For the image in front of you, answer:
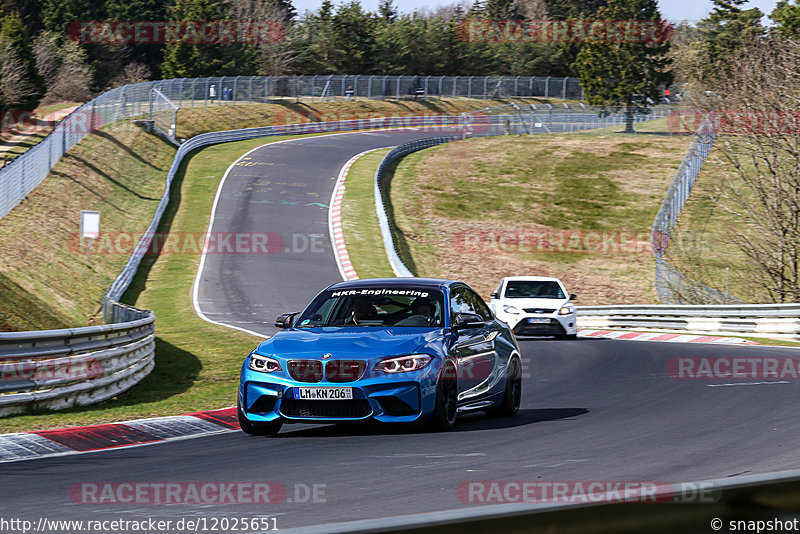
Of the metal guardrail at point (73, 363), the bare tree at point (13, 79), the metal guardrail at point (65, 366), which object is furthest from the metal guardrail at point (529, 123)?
the metal guardrail at point (65, 366)

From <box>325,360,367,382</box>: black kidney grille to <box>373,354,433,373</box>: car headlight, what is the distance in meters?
0.14

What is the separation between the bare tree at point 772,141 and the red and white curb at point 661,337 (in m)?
4.58

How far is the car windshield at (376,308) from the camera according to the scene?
34.6 ft

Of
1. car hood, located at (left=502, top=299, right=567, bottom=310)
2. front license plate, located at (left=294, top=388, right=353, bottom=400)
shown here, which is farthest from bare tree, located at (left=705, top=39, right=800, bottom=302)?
front license plate, located at (left=294, top=388, right=353, bottom=400)

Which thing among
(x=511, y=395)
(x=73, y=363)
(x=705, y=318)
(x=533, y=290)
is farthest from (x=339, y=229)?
(x=511, y=395)

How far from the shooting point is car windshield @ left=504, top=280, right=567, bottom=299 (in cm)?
2477

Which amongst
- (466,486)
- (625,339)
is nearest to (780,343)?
(625,339)

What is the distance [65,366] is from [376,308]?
4220 millimetres

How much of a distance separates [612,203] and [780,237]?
24.7m

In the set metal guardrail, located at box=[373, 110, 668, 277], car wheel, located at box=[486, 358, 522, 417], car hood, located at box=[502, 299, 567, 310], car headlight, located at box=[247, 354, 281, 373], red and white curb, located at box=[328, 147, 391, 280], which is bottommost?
red and white curb, located at box=[328, 147, 391, 280]

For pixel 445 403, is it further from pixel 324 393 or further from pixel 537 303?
pixel 537 303

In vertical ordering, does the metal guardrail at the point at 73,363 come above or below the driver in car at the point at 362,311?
below

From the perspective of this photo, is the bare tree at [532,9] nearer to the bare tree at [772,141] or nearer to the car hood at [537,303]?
the bare tree at [772,141]

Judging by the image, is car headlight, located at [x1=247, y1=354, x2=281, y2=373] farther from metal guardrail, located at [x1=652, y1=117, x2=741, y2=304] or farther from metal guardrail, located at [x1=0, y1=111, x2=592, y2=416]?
metal guardrail, located at [x1=652, y1=117, x2=741, y2=304]
